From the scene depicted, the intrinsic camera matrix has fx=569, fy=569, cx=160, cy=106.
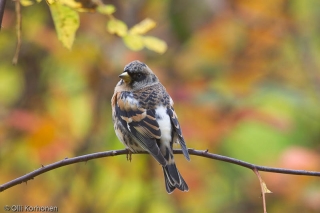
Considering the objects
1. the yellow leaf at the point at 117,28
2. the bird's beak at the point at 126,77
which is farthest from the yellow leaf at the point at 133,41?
the bird's beak at the point at 126,77

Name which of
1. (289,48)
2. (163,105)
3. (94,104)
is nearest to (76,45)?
(94,104)

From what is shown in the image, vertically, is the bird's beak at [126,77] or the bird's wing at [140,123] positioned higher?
the bird's beak at [126,77]

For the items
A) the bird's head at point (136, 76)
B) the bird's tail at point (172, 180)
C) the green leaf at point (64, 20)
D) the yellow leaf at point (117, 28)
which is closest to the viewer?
the green leaf at point (64, 20)

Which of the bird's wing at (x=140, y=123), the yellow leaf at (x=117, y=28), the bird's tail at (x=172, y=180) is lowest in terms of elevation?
the bird's tail at (x=172, y=180)

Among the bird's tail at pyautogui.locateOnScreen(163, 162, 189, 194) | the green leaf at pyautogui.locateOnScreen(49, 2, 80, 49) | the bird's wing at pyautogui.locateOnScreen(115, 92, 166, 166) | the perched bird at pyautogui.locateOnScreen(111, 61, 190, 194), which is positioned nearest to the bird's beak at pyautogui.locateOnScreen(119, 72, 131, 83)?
the perched bird at pyautogui.locateOnScreen(111, 61, 190, 194)

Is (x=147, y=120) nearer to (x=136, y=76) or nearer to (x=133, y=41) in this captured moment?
(x=136, y=76)

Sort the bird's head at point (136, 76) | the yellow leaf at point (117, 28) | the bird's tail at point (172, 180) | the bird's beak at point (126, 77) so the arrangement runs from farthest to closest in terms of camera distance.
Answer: the bird's head at point (136, 76) → the bird's beak at point (126, 77) → the bird's tail at point (172, 180) → the yellow leaf at point (117, 28)

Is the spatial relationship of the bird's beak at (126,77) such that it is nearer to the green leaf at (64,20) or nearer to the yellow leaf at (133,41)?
the yellow leaf at (133,41)

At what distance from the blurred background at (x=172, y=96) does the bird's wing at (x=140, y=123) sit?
836 mm

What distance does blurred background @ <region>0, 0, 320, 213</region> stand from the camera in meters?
4.91

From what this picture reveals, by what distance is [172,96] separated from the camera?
16.0 ft

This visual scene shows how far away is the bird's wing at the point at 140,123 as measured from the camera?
328cm

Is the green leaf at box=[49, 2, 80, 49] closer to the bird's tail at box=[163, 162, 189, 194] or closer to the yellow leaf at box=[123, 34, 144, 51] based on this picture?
Answer: the yellow leaf at box=[123, 34, 144, 51]

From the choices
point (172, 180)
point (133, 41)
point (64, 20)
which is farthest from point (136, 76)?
point (64, 20)
